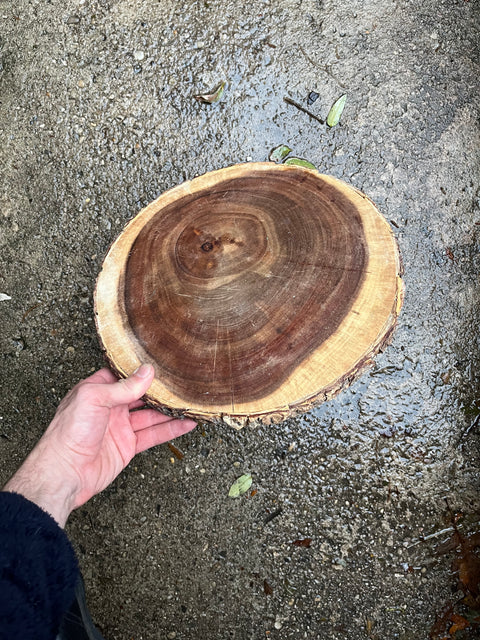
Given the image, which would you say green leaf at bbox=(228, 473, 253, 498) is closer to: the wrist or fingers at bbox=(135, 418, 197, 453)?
fingers at bbox=(135, 418, 197, 453)

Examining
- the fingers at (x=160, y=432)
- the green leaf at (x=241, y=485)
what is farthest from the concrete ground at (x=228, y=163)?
the fingers at (x=160, y=432)

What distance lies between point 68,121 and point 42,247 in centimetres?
62

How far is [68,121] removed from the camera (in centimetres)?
230

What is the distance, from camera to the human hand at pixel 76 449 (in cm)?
142

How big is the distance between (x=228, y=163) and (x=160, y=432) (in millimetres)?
1227

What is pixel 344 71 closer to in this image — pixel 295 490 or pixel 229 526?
pixel 295 490

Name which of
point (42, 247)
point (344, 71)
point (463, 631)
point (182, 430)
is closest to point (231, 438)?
point (182, 430)

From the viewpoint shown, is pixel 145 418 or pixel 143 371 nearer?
pixel 143 371

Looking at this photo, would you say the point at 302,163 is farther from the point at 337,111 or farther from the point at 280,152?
the point at 337,111

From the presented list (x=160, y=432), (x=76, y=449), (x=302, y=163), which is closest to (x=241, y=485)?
(x=160, y=432)

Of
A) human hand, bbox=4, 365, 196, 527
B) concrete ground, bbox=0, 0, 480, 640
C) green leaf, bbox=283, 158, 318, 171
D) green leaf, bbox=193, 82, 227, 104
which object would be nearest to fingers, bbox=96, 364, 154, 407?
human hand, bbox=4, 365, 196, 527

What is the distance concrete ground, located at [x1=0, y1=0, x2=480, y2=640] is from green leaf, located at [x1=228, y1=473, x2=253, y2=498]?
2cm

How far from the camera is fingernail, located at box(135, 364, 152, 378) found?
134 centimetres

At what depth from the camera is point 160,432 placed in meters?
1.83
